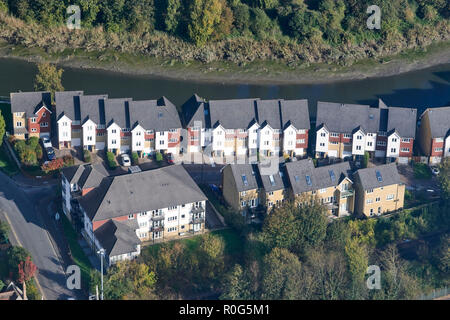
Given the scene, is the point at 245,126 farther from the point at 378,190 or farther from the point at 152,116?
the point at 378,190

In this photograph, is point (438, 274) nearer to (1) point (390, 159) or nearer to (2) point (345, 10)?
(1) point (390, 159)

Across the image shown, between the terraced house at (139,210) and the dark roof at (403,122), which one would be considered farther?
the dark roof at (403,122)

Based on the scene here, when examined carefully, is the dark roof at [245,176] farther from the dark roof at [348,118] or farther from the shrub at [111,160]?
the shrub at [111,160]

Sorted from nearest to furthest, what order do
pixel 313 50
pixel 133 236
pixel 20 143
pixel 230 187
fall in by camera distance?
pixel 133 236
pixel 230 187
pixel 20 143
pixel 313 50

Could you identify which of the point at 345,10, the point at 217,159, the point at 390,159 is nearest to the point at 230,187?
the point at 217,159

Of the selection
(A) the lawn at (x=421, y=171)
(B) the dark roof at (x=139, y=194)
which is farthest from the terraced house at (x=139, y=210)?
(A) the lawn at (x=421, y=171)

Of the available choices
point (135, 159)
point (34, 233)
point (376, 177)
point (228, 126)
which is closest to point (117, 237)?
point (34, 233)

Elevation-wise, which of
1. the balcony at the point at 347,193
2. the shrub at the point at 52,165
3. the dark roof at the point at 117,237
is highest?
the shrub at the point at 52,165
